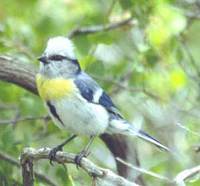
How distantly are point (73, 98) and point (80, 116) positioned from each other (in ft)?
0.31

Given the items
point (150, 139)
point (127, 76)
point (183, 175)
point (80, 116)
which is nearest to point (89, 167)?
point (183, 175)

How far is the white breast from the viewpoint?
4.67 metres

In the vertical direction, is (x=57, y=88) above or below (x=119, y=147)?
above

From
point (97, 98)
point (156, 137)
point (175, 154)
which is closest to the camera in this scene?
point (175, 154)

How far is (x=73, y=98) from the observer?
4.72 m

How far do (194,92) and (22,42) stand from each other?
3.52 ft

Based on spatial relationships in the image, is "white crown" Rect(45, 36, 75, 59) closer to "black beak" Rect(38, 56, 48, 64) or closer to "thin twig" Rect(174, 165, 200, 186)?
"black beak" Rect(38, 56, 48, 64)

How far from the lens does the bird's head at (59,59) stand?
4.79 m

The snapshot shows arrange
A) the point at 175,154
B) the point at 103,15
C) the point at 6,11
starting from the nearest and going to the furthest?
the point at 175,154
the point at 103,15
the point at 6,11

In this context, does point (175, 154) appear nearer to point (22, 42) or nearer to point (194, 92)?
point (194, 92)

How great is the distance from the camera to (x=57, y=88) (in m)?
4.71

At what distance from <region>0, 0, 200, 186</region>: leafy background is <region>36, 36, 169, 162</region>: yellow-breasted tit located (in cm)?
18

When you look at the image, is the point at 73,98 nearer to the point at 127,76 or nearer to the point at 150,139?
the point at 150,139

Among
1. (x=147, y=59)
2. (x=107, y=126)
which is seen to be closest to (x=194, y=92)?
(x=147, y=59)
